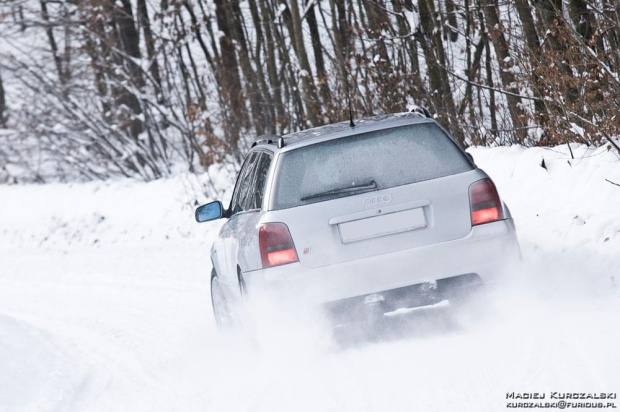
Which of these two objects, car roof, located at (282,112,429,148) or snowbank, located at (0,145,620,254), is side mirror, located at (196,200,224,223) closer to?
car roof, located at (282,112,429,148)

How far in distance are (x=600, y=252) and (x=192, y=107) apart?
13.2 meters

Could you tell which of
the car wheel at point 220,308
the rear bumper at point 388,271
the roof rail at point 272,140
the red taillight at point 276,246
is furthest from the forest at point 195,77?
the red taillight at point 276,246

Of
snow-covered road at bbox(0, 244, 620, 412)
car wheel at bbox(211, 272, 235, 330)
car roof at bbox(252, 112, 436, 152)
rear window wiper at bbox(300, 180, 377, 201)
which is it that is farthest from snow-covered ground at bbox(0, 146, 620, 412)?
car roof at bbox(252, 112, 436, 152)

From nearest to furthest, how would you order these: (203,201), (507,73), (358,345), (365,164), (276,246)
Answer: (276,246), (365,164), (358,345), (507,73), (203,201)

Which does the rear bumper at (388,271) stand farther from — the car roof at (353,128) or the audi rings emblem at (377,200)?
the car roof at (353,128)

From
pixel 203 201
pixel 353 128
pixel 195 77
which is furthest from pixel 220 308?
pixel 195 77

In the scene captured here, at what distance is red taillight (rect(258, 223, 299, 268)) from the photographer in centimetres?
599

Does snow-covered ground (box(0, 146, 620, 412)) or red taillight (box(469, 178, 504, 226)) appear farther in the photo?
red taillight (box(469, 178, 504, 226))

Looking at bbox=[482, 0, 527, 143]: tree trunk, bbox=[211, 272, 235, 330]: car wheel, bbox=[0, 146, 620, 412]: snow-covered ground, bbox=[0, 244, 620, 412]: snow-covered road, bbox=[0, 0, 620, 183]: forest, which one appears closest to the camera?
bbox=[0, 244, 620, 412]: snow-covered road

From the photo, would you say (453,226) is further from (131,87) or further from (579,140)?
(131,87)

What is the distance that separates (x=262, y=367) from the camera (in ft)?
20.6

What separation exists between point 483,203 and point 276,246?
1.34 metres

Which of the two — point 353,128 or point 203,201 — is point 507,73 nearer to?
point 353,128

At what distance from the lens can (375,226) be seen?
5945mm
